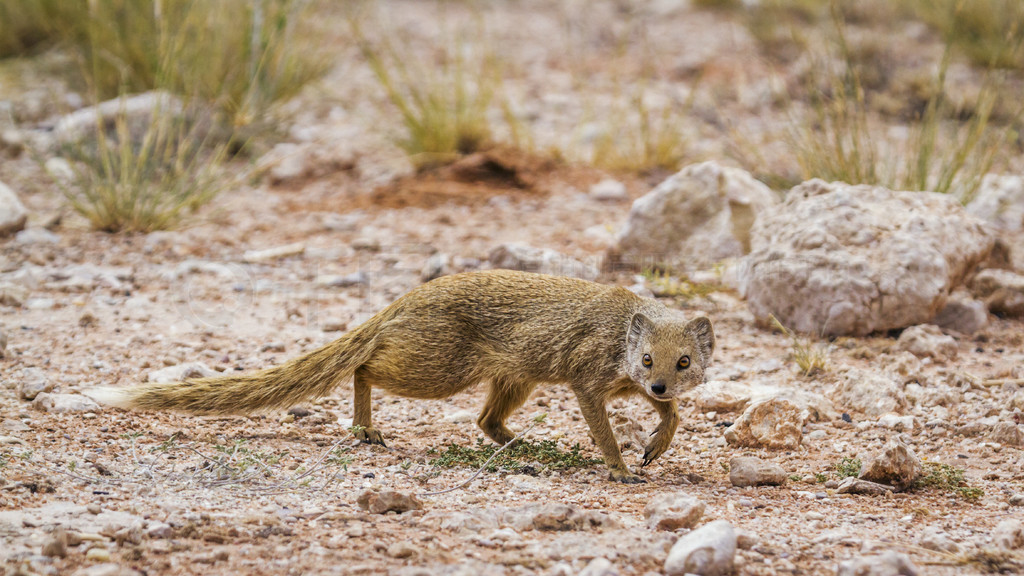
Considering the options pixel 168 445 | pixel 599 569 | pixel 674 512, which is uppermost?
pixel 599 569

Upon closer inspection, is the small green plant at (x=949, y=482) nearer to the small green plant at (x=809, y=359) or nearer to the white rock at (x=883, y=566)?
the white rock at (x=883, y=566)

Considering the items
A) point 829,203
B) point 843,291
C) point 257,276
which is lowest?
point 257,276

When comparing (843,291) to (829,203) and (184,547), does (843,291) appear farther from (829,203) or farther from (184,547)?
(184,547)

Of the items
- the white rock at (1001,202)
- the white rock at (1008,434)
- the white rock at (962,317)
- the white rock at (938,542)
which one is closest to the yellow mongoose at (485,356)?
the white rock at (938,542)

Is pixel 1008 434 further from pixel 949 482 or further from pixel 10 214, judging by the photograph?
pixel 10 214

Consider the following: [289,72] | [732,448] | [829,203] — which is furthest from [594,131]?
[732,448]

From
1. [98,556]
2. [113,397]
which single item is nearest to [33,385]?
[113,397]

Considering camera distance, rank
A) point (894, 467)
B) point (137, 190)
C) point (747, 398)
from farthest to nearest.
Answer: point (137, 190) < point (747, 398) < point (894, 467)

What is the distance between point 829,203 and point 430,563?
372 cm

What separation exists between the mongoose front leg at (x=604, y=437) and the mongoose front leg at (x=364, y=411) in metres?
0.90

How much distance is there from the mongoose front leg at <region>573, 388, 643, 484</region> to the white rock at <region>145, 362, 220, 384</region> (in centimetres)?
182

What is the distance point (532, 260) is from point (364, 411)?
205 cm

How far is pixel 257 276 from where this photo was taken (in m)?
6.52

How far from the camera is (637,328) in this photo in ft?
13.1
